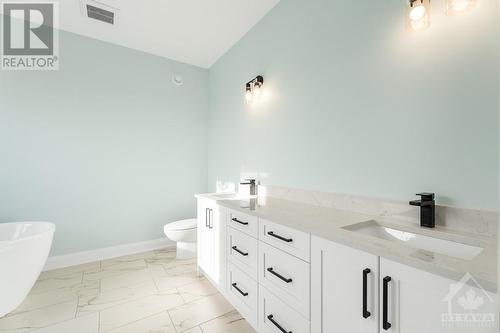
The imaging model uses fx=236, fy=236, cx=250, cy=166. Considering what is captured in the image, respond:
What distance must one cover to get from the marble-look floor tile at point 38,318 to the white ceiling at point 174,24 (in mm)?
2710

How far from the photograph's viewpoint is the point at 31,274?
1.82 meters

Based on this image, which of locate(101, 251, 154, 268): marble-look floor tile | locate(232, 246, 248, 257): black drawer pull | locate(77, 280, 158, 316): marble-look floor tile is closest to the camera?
locate(232, 246, 248, 257): black drawer pull

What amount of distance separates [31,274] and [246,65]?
107 inches

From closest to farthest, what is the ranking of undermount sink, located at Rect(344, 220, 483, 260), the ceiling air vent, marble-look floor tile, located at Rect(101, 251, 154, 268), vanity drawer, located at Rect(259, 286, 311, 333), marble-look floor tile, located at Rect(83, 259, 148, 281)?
1. undermount sink, located at Rect(344, 220, 483, 260)
2. vanity drawer, located at Rect(259, 286, 311, 333)
3. the ceiling air vent
4. marble-look floor tile, located at Rect(83, 259, 148, 281)
5. marble-look floor tile, located at Rect(101, 251, 154, 268)

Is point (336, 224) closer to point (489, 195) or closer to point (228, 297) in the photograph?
point (489, 195)

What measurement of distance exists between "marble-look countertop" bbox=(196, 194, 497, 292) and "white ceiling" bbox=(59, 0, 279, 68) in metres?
1.96

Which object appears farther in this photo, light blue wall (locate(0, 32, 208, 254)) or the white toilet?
the white toilet

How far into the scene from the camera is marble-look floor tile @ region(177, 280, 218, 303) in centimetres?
207

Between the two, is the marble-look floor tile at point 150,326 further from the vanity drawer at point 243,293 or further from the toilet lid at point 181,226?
the toilet lid at point 181,226

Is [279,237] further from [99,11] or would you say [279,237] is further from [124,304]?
[99,11]

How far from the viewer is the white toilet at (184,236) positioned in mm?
2723

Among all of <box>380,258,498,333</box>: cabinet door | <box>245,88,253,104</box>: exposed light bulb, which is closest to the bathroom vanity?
<box>380,258,498,333</box>: cabinet door

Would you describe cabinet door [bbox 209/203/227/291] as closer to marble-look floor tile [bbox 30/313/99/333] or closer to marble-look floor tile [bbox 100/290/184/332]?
marble-look floor tile [bbox 100/290/184/332]

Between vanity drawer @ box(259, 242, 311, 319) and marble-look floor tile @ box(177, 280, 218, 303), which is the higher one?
vanity drawer @ box(259, 242, 311, 319)
